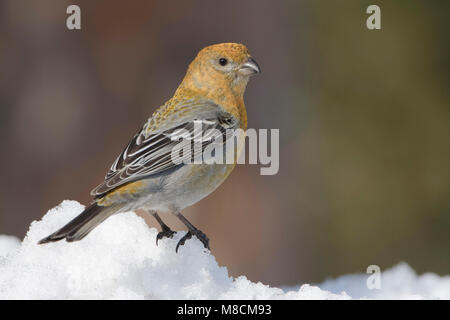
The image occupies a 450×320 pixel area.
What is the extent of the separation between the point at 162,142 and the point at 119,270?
3.12 feet

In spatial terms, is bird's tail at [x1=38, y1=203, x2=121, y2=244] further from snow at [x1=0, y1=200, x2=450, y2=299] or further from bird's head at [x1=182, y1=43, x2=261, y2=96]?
bird's head at [x1=182, y1=43, x2=261, y2=96]

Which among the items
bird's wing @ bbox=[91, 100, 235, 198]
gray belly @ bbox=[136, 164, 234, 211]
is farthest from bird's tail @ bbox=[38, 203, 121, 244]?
gray belly @ bbox=[136, 164, 234, 211]

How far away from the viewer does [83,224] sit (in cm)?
309

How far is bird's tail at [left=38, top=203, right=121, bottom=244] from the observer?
9.86 feet

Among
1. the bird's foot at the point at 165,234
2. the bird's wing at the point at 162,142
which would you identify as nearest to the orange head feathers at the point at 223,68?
the bird's wing at the point at 162,142

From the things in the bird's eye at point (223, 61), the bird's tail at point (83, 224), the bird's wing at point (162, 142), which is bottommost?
the bird's tail at point (83, 224)

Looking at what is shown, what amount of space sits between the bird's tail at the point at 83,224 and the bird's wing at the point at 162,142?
0.41ft

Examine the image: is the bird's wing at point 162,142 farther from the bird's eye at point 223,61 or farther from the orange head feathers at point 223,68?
the bird's eye at point 223,61

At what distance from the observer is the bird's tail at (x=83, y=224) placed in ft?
9.86

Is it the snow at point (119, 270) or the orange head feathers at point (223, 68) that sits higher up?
the orange head feathers at point (223, 68)

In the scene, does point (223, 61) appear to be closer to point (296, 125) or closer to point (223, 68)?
point (223, 68)

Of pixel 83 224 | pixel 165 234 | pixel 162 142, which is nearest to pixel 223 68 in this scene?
pixel 162 142

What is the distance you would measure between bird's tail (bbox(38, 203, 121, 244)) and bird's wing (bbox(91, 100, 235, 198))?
0.41 feet
